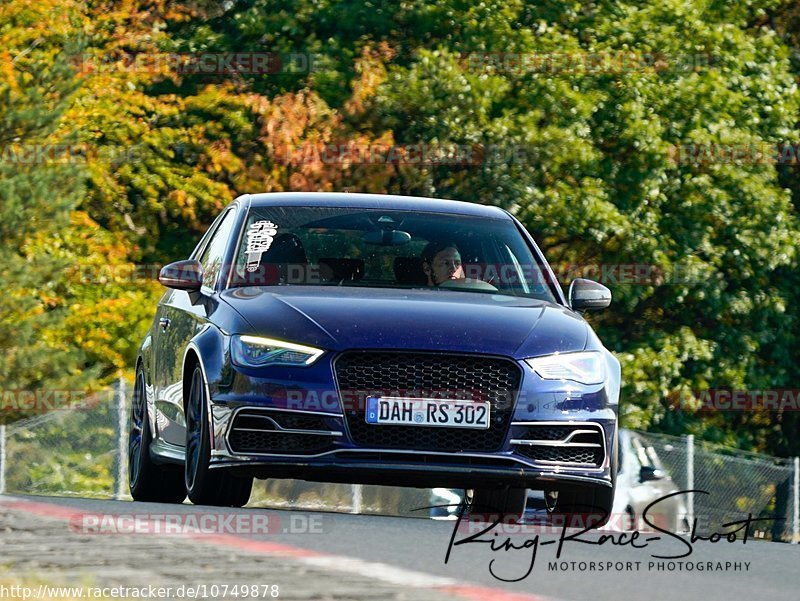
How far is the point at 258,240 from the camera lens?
10.0 metres

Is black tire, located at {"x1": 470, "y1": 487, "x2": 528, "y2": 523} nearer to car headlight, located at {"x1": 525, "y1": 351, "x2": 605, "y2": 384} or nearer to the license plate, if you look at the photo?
car headlight, located at {"x1": 525, "y1": 351, "x2": 605, "y2": 384}

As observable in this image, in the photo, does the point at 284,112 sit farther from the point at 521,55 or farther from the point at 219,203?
the point at 521,55

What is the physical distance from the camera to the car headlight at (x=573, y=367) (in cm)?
890

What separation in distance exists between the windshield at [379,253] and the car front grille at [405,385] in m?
1.08

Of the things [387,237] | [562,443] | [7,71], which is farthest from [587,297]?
[7,71]

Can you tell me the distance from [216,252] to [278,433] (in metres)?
2.04

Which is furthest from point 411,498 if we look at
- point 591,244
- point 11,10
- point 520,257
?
point 11,10

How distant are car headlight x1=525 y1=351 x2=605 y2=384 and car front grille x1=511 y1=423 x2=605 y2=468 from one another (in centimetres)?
22

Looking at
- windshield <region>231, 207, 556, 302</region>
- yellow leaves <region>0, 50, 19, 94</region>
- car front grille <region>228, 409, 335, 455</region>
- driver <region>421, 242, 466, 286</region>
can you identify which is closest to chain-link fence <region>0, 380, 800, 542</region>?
windshield <region>231, 207, 556, 302</region>

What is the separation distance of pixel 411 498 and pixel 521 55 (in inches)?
579

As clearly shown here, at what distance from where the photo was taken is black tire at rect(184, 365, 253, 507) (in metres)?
9.05

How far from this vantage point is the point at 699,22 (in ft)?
116

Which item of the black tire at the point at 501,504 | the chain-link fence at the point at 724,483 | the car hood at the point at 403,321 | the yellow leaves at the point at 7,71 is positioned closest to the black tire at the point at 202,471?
the car hood at the point at 403,321

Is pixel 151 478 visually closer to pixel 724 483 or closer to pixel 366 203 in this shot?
pixel 366 203
